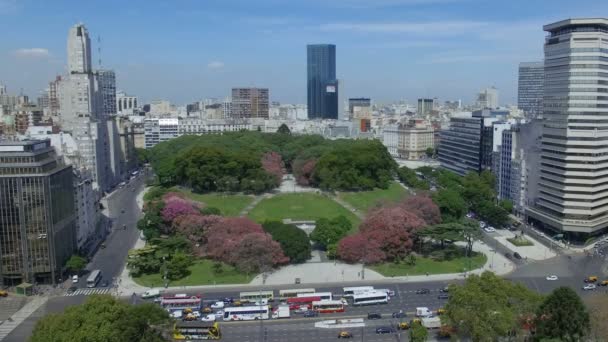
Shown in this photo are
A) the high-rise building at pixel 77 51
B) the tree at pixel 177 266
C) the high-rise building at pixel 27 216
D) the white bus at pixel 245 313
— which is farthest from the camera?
the high-rise building at pixel 77 51

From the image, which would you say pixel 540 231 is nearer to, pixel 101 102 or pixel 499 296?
pixel 499 296

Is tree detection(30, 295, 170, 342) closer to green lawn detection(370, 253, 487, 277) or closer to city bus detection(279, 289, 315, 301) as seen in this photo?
city bus detection(279, 289, 315, 301)

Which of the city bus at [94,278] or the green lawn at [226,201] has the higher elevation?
the green lawn at [226,201]

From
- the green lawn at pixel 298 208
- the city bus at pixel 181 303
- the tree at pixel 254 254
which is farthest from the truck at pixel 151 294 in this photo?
the green lawn at pixel 298 208

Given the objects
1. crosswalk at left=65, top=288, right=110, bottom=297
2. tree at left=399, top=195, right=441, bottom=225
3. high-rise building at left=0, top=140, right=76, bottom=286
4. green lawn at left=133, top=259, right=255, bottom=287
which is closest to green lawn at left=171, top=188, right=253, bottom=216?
green lawn at left=133, top=259, right=255, bottom=287

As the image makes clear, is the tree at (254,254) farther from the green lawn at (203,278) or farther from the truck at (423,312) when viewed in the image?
the truck at (423,312)
